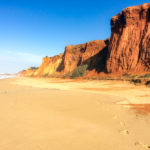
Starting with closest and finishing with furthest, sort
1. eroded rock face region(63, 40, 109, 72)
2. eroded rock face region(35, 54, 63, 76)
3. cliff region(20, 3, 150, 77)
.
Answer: cliff region(20, 3, 150, 77) < eroded rock face region(63, 40, 109, 72) < eroded rock face region(35, 54, 63, 76)

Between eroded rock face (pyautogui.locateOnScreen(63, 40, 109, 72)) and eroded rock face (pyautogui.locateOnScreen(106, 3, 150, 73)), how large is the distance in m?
5.27

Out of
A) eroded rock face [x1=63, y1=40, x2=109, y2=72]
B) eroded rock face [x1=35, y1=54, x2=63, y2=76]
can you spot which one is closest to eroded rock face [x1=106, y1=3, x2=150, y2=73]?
eroded rock face [x1=63, y1=40, x2=109, y2=72]

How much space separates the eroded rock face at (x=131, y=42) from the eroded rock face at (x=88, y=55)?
5274 millimetres

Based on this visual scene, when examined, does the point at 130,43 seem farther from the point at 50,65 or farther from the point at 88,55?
the point at 50,65

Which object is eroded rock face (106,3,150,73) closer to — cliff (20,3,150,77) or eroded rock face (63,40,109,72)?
cliff (20,3,150,77)

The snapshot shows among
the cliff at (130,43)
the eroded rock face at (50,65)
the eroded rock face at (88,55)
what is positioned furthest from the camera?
the eroded rock face at (50,65)

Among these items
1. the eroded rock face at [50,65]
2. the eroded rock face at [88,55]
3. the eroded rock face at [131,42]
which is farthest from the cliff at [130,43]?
the eroded rock face at [50,65]

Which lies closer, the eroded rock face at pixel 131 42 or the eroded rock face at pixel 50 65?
the eroded rock face at pixel 131 42

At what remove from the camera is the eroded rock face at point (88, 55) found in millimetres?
31589

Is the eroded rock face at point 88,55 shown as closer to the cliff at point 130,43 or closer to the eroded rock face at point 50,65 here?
the cliff at point 130,43

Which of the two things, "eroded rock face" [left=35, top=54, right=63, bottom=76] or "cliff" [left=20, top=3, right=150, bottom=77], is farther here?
"eroded rock face" [left=35, top=54, right=63, bottom=76]

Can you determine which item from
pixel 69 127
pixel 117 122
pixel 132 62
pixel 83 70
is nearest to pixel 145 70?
pixel 132 62

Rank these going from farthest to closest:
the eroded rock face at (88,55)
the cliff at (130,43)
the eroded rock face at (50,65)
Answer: the eroded rock face at (50,65) < the eroded rock face at (88,55) < the cliff at (130,43)

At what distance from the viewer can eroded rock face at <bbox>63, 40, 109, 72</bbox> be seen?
31589mm
